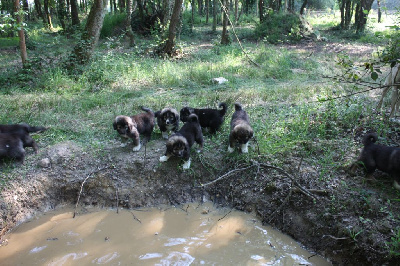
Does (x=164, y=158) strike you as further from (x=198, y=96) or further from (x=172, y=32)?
(x=172, y=32)

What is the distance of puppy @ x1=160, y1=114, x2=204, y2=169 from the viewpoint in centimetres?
629

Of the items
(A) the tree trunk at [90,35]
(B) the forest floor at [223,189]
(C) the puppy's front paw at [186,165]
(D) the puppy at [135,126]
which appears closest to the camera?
(B) the forest floor at [223,189]

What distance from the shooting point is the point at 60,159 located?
691cm

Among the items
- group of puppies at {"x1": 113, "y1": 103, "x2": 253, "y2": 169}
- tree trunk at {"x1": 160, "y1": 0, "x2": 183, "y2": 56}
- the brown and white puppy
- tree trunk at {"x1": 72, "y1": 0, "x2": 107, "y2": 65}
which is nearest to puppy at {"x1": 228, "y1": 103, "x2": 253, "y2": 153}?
group of puppies at {"x1": 113, "y1": 103, "x2": 253, "y2": 169}

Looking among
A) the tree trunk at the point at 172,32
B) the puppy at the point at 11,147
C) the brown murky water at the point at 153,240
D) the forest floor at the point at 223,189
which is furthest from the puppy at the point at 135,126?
the tree trunk at the point at 172,32

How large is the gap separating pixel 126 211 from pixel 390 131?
20.2ft

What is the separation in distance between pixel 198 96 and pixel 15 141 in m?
5.42

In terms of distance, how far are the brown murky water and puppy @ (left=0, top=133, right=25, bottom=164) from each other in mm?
1432

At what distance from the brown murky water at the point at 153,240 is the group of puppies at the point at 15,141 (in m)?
1.48

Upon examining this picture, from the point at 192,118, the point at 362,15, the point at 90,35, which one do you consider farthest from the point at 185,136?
the point at 362,15

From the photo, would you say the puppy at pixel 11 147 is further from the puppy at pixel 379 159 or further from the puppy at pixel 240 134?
the puppy at pixel 379 159

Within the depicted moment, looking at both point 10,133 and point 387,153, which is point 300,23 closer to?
point 387,153

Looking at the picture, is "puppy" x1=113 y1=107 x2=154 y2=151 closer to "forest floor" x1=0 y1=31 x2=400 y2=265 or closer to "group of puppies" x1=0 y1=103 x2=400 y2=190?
"group of puppies" x1=0 y1=103 x2=400 y2=190

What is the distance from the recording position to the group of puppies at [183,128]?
21.1 feet
